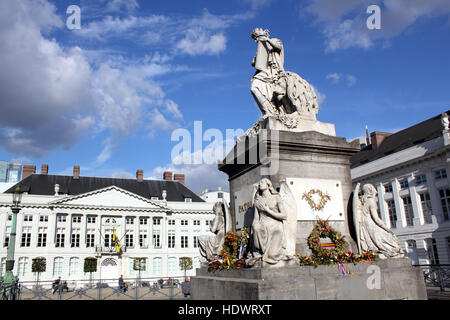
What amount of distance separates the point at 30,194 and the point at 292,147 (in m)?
57.3

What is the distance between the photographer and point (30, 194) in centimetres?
5519

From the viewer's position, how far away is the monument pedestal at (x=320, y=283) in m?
5.60

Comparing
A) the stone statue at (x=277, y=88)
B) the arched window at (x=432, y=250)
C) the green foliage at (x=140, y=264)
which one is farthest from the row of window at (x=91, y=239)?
the stone statue at (x=277, y=88)

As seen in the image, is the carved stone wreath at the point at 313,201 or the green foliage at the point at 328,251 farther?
the carved stone wreath at the point at 313,201

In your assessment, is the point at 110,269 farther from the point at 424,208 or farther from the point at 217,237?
the point at 217,237

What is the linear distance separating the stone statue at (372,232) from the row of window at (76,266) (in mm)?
53754

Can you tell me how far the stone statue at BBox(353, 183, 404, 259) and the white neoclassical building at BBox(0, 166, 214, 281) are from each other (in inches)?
2103

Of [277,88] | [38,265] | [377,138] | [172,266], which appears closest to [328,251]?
[277,88]

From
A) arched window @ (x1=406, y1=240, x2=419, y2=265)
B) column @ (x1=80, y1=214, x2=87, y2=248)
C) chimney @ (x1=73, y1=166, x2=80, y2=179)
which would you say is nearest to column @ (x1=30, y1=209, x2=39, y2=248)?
column @ (x1=80, y1=214, x2=87, y2=248)

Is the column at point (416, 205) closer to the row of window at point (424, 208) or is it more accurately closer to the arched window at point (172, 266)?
the row of window at point (424, 208)

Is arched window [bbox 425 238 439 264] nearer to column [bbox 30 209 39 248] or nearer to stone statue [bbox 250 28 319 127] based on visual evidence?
stone statue [bbox 250 28 319 127]

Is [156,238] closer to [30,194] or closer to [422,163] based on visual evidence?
[30,194]

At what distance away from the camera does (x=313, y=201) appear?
7305 mm

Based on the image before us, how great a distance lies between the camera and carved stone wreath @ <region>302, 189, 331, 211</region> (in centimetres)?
726
